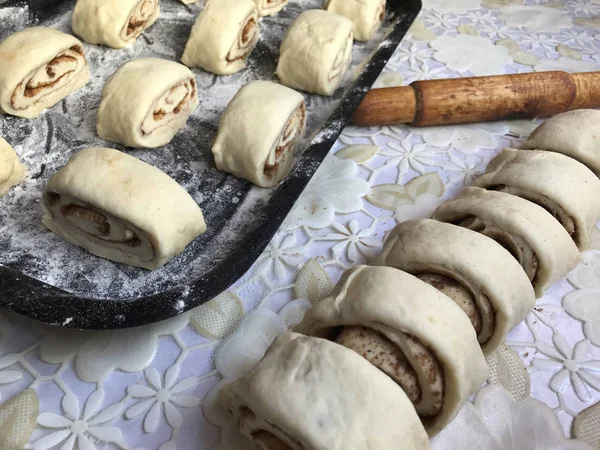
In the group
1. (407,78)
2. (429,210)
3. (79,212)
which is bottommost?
(429,210)

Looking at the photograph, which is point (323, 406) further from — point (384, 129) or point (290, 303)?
point (384, 129)

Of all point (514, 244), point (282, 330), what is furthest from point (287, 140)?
point (514, 244)

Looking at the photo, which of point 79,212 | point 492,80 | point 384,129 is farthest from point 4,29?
point 492,80

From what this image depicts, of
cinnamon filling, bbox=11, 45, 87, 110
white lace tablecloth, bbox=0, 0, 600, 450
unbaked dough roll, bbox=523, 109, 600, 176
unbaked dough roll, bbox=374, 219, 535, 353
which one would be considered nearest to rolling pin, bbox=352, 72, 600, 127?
white lace tablecloth, bbox=0, 0, 600, 450

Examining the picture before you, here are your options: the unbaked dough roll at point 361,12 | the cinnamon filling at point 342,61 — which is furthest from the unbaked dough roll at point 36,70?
the unbaked dough roll at point 361,12

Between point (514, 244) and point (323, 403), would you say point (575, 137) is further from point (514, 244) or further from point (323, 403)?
point (323, 403)

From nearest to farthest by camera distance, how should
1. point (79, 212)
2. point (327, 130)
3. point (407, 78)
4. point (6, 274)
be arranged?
point (6, 274) → point (79, 212) → point (327, 130) → point (407, 78)

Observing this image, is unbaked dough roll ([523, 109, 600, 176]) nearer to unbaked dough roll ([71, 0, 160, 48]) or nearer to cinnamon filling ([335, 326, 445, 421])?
cinnamon filling ([335, 326, 445, 421])

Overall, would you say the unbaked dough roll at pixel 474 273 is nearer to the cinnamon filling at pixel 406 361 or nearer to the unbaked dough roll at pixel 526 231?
the unbaked dough roll at pixel 526 231
